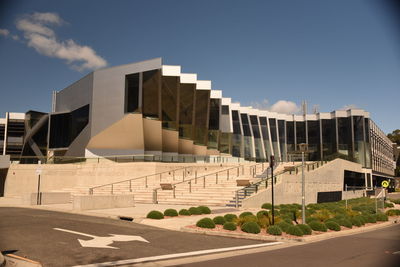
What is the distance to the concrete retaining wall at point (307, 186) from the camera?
2328 cm

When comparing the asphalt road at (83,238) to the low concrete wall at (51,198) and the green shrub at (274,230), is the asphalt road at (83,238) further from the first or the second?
the low concrete wall at (51,198)

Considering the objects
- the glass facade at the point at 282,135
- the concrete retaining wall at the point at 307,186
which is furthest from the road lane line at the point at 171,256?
the glass facade at the point at 282,135

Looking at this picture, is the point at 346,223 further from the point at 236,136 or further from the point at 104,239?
the point at 236,136

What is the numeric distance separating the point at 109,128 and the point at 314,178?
23666mm

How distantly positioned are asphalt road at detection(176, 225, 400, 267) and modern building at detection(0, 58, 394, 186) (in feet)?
76.3

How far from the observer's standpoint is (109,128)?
40594 millimetres

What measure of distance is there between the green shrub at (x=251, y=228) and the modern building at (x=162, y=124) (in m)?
22.0

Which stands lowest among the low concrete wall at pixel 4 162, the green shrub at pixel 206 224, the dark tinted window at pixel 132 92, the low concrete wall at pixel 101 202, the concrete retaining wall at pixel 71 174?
the green shrub at pixel 206 224

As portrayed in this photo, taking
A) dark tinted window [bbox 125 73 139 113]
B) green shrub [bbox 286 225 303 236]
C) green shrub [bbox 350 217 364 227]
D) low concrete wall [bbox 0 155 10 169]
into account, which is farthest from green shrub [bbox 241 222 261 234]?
low concrete wall [bbox 0 155 10 169]

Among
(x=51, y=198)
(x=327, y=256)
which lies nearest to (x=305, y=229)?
(x=327, y=256)

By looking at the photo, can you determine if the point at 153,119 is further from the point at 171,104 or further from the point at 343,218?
the point at 343,218

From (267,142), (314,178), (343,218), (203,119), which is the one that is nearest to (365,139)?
(267,142)

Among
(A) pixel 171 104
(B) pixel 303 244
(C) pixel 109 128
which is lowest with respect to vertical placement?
(B) pixel 303 244

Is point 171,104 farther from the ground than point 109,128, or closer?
farther from the ground
